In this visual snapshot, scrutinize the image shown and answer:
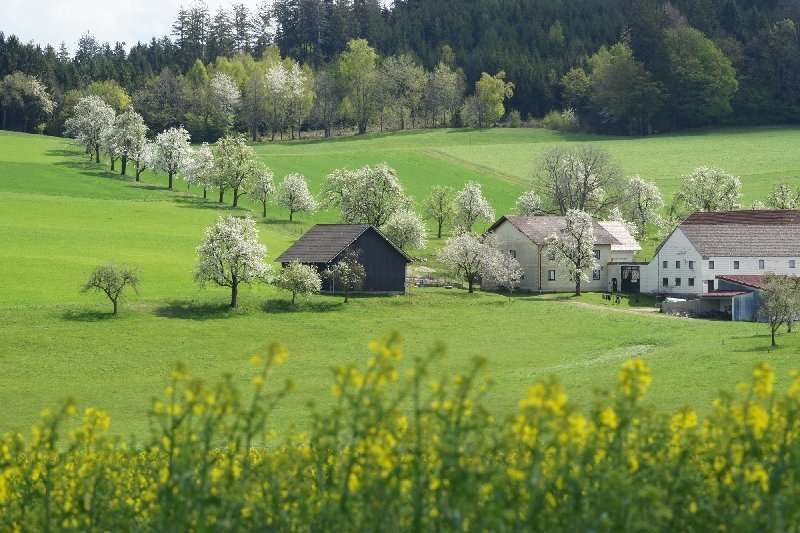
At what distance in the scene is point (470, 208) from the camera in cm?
11000

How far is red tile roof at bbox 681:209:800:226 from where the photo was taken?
92.3 m

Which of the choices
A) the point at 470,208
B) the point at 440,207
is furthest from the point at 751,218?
the point at 440,207

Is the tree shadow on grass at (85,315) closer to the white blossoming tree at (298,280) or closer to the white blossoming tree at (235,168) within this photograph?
the white blossoming tree at (298,280)

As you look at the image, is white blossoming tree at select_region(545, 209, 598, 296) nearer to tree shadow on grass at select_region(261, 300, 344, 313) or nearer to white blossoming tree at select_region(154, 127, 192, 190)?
tree shadow on grass at select_region(261, 300, 344, 313)

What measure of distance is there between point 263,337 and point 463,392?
51070mm

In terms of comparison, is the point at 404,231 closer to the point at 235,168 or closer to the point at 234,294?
the point at 235,168

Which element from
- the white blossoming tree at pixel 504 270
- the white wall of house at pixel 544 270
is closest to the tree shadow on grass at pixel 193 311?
the white blossoming tree at pixel 504 270

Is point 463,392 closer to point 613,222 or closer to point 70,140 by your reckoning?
point 613,222

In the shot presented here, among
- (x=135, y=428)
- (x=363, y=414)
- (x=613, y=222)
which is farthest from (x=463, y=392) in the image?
(x=613, y=222)

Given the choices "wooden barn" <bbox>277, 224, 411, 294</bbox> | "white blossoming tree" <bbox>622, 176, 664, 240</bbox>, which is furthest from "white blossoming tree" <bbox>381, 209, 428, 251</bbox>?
"white blossoming tree" <bbox>622, 176, 664, 240</bbox>

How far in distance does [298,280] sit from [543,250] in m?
26.2

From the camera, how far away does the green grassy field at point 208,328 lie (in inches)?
1964

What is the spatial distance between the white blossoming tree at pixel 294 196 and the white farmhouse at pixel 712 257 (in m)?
31.1

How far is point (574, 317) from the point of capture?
7175cm
